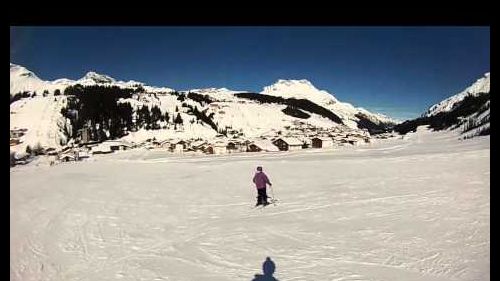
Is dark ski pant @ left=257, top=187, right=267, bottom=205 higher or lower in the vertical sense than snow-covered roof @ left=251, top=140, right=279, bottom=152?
lower

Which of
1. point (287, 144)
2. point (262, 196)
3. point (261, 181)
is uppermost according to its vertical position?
point (287, 144)

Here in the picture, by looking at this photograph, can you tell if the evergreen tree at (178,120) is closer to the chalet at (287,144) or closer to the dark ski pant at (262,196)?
the chalet at (287,144)

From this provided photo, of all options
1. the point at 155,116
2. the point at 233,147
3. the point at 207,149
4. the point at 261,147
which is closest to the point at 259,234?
the point at 207,149

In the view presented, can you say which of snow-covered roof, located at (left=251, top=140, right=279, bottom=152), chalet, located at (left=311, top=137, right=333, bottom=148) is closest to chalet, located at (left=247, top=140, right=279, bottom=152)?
snow-covered roof, located at (left=251, top=140, right=279, bottom=152)

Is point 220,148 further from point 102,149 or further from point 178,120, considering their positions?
point 178,120

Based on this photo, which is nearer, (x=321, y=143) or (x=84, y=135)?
(x=321, y=143)

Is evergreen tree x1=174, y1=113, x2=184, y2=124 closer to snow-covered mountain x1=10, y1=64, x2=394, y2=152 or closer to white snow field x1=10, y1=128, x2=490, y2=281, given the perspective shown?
snow-covered mountain x1=10, y1=64, x2=394, y2=152

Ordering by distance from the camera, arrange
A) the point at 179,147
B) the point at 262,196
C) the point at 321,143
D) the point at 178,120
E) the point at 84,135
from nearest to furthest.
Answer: the point at 262,196 < the point at 179,147 < the point at 321,143 < the point at 84,135 < the point at 178,120

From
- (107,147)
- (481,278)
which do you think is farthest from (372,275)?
(107,147)

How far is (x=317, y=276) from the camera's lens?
6.48m

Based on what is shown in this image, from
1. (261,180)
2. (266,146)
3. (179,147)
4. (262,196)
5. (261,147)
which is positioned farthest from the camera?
(179,147)

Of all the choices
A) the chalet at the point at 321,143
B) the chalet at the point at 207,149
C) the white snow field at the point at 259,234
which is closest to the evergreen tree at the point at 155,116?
the chalet at the point at 207,149
